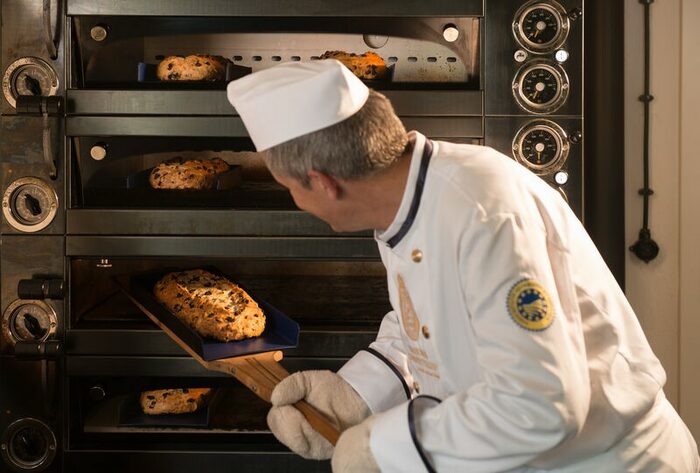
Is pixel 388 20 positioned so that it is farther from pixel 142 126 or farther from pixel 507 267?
pixel 507 267

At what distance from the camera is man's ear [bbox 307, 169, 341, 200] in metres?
1.33

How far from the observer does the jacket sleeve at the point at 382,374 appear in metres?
1.72

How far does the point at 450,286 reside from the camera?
1.33 meters

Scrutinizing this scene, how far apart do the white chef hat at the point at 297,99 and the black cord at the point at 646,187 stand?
1.41 metres

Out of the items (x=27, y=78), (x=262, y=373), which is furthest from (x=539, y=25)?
(x=27, y=78)

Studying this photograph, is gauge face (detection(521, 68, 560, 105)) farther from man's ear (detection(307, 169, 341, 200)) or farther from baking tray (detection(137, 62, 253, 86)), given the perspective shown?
man's ear (detection(307, 169, 341, 200))

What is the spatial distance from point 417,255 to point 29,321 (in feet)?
4.50

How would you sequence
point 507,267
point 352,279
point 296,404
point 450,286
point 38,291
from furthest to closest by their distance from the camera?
point 352,279, point 38,291, point 296,404, point 450,286, point 507,267

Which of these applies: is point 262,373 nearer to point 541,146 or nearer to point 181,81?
point 181,81

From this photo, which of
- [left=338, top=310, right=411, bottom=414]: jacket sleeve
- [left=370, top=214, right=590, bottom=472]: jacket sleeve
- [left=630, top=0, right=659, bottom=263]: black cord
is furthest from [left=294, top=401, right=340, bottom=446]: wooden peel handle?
[left=630, top=0, right=659, bottom=263]: black cord

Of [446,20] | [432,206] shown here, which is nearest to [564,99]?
[446,20]

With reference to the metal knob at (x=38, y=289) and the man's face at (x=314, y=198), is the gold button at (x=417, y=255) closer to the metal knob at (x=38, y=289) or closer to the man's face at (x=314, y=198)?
the man's face at (x=314, y=198)

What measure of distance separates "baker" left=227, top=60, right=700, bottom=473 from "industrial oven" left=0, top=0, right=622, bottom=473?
0.84 m

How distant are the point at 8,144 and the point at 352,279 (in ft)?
3.44
